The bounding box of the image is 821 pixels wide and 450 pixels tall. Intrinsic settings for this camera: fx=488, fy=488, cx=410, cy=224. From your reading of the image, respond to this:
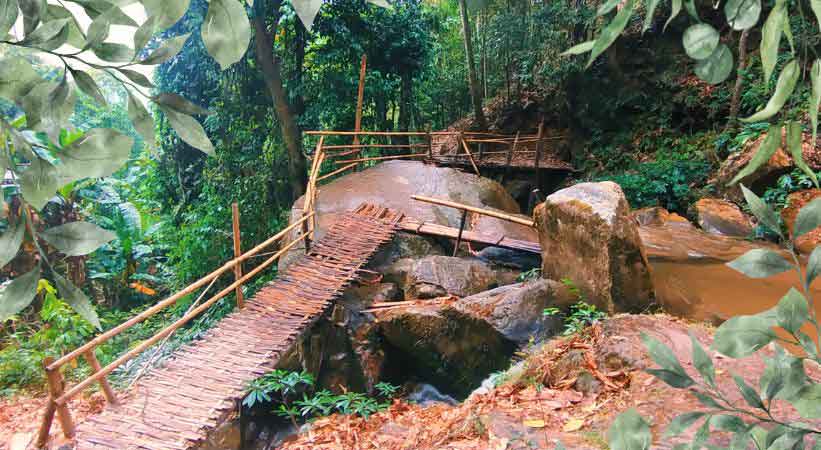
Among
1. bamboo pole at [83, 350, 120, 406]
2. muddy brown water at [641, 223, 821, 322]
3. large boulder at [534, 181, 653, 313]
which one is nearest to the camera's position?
bamboo pole at [83, 350, 120, 406]

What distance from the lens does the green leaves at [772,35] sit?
0.34 metres

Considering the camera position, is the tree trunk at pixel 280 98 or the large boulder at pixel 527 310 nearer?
the large boulder at pixel 527 310

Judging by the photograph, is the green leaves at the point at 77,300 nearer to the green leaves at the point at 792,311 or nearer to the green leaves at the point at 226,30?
the green leaves at the point at 226,30

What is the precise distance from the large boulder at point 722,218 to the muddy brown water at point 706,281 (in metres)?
0.39

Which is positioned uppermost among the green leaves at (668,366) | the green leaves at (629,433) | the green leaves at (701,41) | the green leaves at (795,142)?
the green leaves at (701,41)

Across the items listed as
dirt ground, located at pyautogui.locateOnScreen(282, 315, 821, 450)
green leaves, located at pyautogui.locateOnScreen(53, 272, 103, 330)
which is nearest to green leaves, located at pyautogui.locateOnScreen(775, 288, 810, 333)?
green leaves, located at pyautogui.locateOnScreen(53, 272, 103, 330)

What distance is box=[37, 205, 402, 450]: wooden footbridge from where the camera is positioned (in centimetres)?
260

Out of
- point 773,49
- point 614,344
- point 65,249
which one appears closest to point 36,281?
point 65,249

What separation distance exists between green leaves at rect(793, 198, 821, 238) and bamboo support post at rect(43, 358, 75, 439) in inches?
120

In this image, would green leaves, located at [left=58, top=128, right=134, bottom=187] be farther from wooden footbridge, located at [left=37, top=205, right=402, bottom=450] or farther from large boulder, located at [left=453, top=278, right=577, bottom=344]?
large boulder, located at [left=453, top=278, right=577, bottom=344]

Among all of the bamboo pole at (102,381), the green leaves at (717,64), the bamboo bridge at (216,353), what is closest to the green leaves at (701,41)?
the green leaves at (717,64)

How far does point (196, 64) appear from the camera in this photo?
755 centimetres

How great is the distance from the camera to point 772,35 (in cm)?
36

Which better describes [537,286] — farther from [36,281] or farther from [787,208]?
[787,208]
